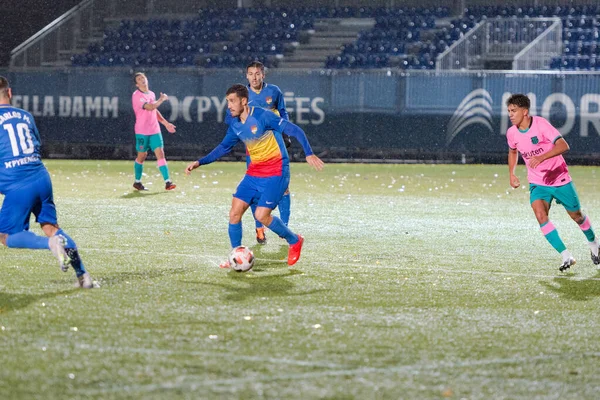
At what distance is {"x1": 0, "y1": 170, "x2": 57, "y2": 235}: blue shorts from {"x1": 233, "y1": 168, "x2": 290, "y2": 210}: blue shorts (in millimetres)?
2117

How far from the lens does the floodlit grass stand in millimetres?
5906

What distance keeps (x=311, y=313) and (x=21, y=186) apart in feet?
8.71

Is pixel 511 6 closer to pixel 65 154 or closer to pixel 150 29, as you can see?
pixel 150 29

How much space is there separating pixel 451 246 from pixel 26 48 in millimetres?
26420

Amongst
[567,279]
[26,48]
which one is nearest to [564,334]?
[567,279]

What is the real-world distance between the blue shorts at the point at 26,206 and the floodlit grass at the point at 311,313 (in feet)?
1.73

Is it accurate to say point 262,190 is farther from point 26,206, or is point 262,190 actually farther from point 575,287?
point 575,287

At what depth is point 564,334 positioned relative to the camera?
7406mm

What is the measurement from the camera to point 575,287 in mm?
9633

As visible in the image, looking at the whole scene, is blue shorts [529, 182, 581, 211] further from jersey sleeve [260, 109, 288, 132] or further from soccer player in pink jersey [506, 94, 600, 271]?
jersey sleeve [260, 109, 288, 132]

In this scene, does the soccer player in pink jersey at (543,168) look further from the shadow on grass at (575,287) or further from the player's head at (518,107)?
the shadow on grass at (575,287)

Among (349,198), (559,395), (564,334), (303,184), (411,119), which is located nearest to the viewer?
(559,395)

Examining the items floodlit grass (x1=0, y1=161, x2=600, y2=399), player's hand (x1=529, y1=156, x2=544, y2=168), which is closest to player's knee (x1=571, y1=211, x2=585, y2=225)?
floodlit grass (x1=0, y1=161, x2=600, y2=399)

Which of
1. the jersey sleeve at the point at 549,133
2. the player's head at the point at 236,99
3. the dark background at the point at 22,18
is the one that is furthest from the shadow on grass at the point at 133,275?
the dark background at the point at 22,18
